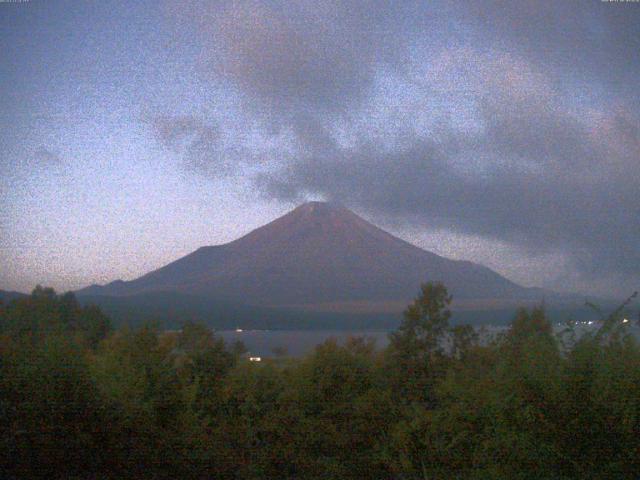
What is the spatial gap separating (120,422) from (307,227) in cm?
4383

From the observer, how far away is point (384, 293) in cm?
3578

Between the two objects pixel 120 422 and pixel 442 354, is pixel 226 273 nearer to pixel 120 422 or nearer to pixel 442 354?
pixel 442 354

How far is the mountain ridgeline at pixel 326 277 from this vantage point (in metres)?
34.3

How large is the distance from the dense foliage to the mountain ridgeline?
1913 cm

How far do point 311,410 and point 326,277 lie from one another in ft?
97.1

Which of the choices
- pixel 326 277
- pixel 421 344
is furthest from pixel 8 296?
pixel 326 277

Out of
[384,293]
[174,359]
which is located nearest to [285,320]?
[384,293]

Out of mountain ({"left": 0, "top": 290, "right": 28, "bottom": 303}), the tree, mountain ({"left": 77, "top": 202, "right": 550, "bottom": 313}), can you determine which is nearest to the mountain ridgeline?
mountain ({"left": 77, "top": 202, "right": 550, "bottom": 313})

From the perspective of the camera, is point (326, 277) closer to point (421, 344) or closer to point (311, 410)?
point (421, 344)

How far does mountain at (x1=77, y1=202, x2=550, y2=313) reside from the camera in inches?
1404

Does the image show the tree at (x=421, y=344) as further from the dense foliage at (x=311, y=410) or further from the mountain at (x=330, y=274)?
the mountain at (x=330, y=274)

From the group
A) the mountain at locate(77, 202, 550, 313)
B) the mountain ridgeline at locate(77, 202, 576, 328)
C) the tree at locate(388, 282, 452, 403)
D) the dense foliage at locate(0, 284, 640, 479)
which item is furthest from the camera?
the mountain at locate(77, 202, 550, 313)

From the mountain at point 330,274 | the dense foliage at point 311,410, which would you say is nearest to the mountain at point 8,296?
the dense foliage at point 311,410

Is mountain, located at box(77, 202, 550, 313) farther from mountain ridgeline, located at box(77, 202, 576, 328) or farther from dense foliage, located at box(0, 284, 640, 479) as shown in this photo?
dense foliage, located at box(0, 284, 640, 479)
